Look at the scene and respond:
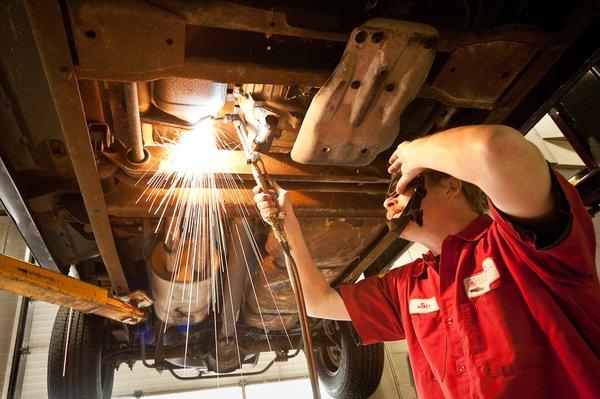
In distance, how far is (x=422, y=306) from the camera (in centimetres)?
161

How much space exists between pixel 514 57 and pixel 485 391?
1.13 metres

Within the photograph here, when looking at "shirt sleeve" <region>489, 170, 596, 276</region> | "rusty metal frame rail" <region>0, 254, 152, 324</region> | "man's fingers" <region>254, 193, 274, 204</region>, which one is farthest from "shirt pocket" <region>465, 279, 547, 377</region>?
"rusty metal frame rail" <region>0, 254, 152, 324</region>

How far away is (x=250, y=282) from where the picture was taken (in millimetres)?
2816

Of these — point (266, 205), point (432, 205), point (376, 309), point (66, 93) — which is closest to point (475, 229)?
point (432, 205)

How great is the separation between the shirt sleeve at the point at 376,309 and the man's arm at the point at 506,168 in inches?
35.5

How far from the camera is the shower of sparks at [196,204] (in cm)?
177

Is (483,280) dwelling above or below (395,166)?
below

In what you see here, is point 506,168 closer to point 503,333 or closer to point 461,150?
point 461,150

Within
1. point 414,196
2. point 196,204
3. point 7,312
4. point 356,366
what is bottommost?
point 356,366

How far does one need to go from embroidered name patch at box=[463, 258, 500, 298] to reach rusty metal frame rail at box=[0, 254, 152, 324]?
1826mm

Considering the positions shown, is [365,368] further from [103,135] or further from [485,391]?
[103,135]

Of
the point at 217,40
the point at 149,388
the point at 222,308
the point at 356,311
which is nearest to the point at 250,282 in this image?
the point at 222,308

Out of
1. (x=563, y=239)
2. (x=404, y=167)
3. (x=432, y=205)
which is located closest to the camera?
(x=563, y=239)

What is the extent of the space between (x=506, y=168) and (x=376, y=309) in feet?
3.72
